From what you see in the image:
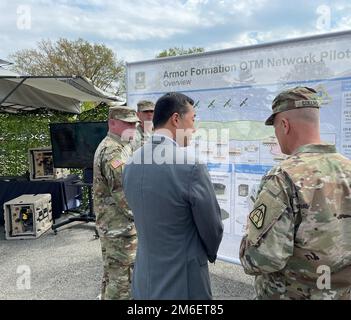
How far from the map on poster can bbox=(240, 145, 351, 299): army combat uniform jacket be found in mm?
1330

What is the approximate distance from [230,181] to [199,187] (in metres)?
1.78

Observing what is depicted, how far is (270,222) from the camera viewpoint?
4.69 feet

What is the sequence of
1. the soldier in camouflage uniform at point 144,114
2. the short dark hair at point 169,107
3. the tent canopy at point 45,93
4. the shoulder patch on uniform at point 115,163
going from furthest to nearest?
the tent canopy at point 45,93, the soldier in camouflage uniform at point 144,114, the shoulder patch on uniform at point 115,163, the short dark hair at point 169,107

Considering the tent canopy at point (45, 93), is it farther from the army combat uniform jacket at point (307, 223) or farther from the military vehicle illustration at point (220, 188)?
the army combat uniform jacket at point (307, 223)

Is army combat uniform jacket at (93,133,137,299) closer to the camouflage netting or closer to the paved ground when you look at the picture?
the paved ground

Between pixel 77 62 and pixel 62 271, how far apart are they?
20.3 m

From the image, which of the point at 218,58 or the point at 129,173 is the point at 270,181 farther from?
the point at 218,58

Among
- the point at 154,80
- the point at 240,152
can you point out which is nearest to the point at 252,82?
the point at 240,152

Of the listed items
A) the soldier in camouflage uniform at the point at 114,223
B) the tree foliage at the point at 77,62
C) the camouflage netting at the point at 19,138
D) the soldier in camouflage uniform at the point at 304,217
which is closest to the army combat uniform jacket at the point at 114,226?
the soldier in camouflage uniform at the point at 114,223

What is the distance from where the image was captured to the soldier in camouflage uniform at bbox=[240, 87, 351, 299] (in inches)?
56.1

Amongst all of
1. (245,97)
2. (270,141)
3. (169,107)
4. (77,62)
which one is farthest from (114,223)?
(77,62)

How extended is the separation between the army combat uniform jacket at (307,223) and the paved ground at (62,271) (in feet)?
7.16

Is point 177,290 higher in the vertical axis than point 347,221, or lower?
lower

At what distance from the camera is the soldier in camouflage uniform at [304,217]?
1424mm
